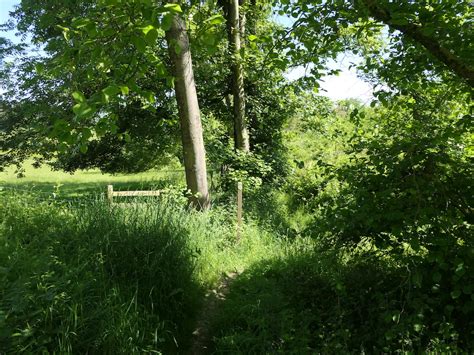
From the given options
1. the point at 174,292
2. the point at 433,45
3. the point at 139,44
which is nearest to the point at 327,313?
the point at 174,292

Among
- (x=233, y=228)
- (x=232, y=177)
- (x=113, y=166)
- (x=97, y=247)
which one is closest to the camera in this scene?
(x=97, y=247)

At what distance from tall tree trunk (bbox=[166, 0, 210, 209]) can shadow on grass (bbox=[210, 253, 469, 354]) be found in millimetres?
2264

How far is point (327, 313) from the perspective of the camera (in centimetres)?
466

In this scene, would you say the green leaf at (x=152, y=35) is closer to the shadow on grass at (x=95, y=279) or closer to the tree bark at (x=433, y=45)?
the shadow on grass at (x=95, y=279)

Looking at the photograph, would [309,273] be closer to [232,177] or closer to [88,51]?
[88,51]

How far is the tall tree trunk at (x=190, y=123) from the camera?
7.30 meters

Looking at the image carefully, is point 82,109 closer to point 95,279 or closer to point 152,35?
point 152,35

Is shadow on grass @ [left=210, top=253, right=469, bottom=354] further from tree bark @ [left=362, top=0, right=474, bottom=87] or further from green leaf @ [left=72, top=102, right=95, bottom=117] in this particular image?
green leaf @ [left=72, top=102, right=95, bottom=117]

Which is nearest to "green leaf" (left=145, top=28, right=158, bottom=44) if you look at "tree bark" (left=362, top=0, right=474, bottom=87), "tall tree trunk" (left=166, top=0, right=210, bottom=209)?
"tree bark" (left=362, top=0, right=474, bottom=87)

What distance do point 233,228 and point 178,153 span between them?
7.41 metres

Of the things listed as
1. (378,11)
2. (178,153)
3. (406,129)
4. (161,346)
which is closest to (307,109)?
(178,153)

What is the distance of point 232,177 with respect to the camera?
10.4m

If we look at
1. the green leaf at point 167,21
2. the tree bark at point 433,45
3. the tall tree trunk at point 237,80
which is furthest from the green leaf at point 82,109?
the tall tree trunk at point 237,80

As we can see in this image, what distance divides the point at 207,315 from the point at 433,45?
13.5 feet
